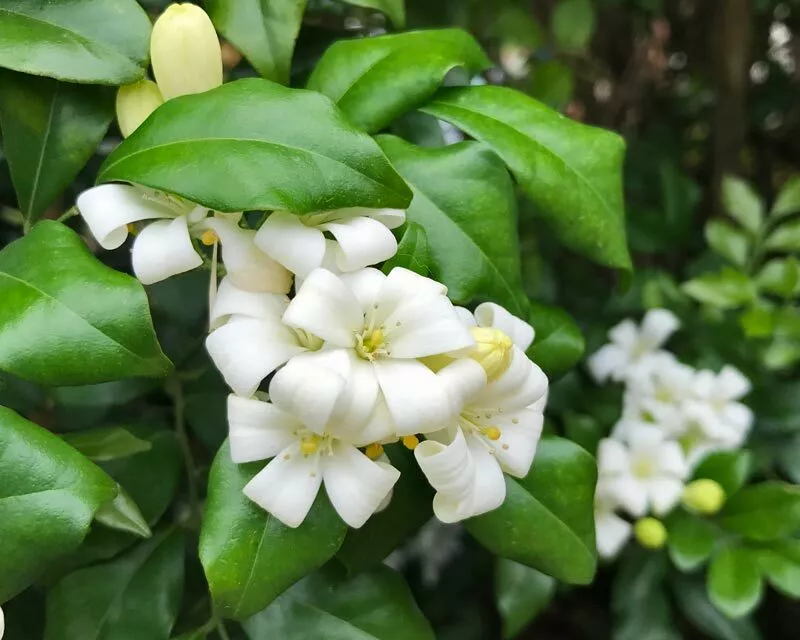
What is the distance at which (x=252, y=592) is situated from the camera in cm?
37

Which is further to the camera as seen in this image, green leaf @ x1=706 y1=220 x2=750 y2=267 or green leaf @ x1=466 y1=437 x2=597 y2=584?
green leaf @ x1=706 y1=220 x2=750 y2=267

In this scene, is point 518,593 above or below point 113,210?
below

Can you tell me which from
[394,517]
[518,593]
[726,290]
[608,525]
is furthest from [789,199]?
[394,517]

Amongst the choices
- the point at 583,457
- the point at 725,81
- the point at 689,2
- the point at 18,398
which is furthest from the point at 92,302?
the point at 689,2

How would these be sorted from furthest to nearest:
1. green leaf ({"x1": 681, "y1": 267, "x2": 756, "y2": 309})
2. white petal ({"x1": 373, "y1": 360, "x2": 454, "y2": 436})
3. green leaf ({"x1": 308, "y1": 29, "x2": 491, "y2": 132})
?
1. green leaf ({"x1": 681, "y1": 267, "x2": 756, "y2": 309})
2. green leaf ({"x1": 308, "y1": 29, "x2": 491, "y2": 132})
3. white petal ({"x1": 373, "y1": 360, "x2": 454, "y2": 436})

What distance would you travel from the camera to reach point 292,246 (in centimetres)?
36

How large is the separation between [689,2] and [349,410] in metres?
1.04

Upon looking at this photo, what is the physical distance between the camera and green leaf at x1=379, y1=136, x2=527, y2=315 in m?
0.42

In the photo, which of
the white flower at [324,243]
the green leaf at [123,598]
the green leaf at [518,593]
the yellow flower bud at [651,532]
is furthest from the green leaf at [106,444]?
the yellow flower bud at [651,532]

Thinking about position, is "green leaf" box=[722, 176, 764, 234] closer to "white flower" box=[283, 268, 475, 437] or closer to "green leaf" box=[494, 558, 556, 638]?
"green leaf" box=[494, 558, 556, 638]

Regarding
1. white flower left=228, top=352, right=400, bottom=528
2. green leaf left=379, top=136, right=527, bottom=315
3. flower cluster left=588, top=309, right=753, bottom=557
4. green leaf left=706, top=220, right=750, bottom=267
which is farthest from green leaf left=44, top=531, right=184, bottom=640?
green leaf left=706, top=220, right=750, bottom=267

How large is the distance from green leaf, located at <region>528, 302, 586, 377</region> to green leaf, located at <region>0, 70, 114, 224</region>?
0.31 m

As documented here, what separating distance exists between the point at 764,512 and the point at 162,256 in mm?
577

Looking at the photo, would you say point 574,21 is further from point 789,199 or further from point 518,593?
point 518,593
